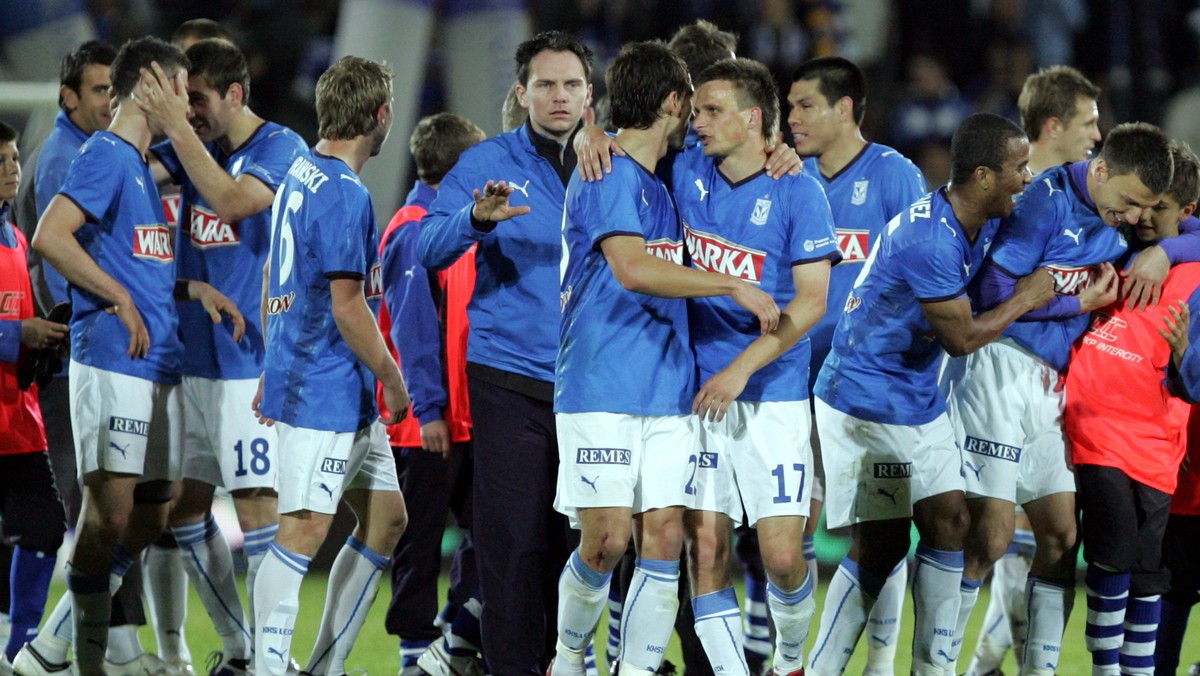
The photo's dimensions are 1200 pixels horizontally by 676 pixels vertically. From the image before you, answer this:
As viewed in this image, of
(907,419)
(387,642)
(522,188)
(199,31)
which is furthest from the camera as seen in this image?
(387,642)

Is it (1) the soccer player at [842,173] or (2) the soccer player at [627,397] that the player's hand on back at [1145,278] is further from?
(2) the soccer player at [627,397]

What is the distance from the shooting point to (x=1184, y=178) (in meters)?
5.65

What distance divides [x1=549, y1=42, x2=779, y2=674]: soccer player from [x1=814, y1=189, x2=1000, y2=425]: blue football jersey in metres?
0.85

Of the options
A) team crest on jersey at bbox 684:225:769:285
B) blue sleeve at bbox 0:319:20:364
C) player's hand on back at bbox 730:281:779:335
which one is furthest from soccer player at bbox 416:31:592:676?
blue sleeve at bbox 0:319:20:364

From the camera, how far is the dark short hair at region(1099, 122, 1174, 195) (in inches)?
215

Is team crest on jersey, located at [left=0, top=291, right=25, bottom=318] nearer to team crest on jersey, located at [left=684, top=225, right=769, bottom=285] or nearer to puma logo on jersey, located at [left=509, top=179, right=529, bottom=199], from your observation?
puma logo on jersey, located at [left=509, top=179, right=529, bottom=199]

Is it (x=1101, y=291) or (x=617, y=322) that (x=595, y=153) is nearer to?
(x=617, y=322)

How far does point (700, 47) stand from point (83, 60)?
2.67 m

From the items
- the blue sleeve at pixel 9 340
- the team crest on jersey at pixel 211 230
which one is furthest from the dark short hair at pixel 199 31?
the blue sleeve at pixel 9 340

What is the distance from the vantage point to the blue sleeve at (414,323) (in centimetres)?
607

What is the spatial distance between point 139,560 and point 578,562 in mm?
2583

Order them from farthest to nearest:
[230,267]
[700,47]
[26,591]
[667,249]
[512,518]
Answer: [700,47]
[26,591]
[230,267]
[512,518]
[667,249]

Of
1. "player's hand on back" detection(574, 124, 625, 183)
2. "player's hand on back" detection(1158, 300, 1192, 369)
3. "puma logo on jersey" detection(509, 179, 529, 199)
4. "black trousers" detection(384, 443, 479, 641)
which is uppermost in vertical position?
"player's hand on back" detection(574, 124, 625, 183)

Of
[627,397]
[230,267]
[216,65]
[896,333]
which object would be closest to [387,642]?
[230,267]
